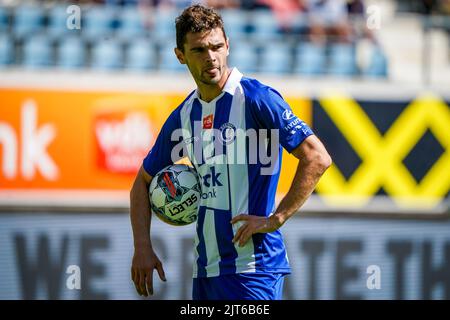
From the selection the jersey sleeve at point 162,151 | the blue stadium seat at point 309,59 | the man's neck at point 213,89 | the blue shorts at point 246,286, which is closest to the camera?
the blue shorts at point 246,286

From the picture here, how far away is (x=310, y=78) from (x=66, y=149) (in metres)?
2.83

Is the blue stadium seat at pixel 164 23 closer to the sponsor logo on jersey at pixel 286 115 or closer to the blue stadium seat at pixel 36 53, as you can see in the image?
the blue stadium seat at pixel 36 53

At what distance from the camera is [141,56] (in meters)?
10.5

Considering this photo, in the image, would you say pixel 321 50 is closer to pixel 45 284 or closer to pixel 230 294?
pixel 45 284

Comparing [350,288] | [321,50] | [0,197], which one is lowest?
[350,288]

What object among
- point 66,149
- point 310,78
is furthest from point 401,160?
point 66,149

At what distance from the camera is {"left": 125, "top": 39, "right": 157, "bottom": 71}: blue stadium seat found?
10461mm

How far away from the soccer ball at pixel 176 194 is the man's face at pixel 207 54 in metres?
0.51

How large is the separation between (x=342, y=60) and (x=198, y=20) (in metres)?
6.49

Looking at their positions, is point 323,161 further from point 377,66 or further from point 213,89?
point 377,66

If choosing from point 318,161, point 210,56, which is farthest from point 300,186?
point 210,56

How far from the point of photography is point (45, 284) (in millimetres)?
9883

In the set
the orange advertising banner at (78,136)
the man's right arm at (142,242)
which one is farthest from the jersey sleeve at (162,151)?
the orange advertising banner at (78,136)

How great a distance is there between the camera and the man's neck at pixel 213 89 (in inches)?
188
